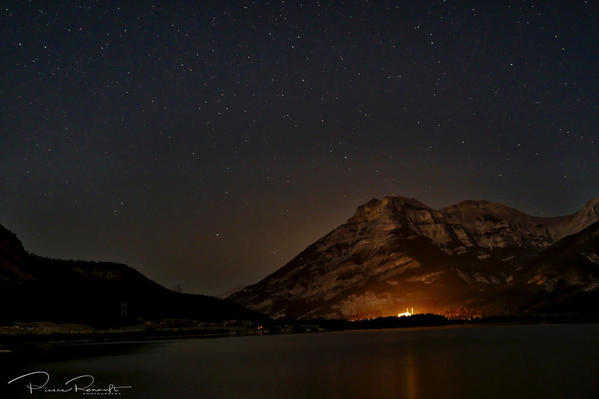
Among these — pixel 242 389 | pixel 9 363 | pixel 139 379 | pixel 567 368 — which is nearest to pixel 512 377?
pixel 567 368

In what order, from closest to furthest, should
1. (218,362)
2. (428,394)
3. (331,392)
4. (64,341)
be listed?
(428,394) → (331,392) → (218,362) → (64,341)

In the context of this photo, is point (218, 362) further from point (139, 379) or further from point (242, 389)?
point (242, 389)

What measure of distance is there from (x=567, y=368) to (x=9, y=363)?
249 ft

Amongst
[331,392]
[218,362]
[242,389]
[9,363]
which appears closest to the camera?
[331,392]

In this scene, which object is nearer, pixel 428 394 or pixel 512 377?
pixel 428 394

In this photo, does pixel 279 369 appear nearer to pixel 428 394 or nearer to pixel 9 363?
pixel 428 394

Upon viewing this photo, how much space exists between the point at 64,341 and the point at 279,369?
128071mm

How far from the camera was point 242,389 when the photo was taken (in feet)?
188

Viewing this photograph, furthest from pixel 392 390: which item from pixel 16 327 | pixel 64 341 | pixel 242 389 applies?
pixel 16 327

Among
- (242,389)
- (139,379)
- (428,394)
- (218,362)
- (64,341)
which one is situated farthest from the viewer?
(64,341)

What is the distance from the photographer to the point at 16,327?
190250mm

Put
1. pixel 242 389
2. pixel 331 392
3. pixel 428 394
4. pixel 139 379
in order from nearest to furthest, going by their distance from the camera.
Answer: pixel 428 394 → pixel 331 392 → pixel 242 389 → pixel 139 379

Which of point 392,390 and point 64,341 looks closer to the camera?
point 392,390

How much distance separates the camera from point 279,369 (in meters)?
80.7
